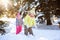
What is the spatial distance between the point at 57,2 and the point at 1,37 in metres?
0.73

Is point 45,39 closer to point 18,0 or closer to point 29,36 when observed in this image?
point 29,36

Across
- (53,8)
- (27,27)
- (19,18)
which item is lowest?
(27,27)

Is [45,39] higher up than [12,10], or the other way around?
[12,10]

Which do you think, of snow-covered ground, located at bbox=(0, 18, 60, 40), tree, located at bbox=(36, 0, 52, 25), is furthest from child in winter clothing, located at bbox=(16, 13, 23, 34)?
tree, located at bbox=(36, 0, 52, 25)

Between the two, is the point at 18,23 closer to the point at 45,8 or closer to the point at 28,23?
the point at 28,23

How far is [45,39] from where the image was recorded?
151 centimetres

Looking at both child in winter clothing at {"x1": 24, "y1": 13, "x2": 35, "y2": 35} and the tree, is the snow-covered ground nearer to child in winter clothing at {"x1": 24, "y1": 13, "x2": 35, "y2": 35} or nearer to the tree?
child in winter clothing at {"x1": 24, "y1": 13, "x2": 35, "y2": 35}

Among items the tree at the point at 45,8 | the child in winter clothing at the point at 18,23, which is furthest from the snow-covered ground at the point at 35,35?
the tree at the point at 45,8

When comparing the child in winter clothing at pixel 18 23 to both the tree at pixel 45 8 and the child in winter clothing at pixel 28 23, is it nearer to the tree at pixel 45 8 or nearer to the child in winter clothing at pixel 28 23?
the child in winter clothing at pixel 28 23

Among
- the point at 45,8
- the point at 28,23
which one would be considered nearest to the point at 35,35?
the point at 28,23

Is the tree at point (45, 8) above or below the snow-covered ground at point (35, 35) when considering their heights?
above

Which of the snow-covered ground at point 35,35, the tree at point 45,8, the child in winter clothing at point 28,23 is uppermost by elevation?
the tree at point 45,8

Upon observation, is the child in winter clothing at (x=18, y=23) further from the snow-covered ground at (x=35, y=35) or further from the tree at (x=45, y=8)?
the tree at (x=45, y=8)

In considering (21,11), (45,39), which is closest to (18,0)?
(21,11)
